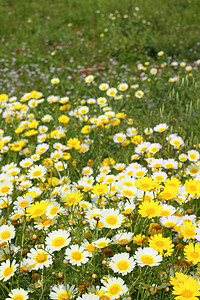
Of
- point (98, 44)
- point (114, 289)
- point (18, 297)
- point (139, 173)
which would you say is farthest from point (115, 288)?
point (98, 44)

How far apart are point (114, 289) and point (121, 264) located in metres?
0.10

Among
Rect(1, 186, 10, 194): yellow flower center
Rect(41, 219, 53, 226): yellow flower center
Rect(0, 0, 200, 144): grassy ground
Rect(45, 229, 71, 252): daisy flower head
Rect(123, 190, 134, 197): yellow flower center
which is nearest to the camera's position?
Rect(45, 229, 71, 252): daisy flower head

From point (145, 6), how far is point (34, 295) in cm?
645

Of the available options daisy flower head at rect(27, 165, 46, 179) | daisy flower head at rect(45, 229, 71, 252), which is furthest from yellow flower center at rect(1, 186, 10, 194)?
daisy flower head at rect(45, 229, 71, 252)

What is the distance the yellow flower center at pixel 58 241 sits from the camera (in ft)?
4.30

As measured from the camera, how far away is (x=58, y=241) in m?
1.34

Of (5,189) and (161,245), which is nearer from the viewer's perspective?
(161,245)

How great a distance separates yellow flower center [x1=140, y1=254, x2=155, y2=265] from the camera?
1.19 m

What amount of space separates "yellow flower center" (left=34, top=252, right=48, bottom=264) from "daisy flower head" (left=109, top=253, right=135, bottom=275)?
304 mm

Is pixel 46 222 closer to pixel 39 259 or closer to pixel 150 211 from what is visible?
pixel 39 259

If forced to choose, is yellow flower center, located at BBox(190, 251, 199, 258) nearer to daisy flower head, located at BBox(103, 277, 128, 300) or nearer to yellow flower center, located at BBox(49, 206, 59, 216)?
daisy flower head, located at BBox(103, 277, 128, 300)

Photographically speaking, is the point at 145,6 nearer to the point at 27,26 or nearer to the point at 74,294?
the point at 27,26

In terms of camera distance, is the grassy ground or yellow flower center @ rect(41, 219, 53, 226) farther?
the grassy ground

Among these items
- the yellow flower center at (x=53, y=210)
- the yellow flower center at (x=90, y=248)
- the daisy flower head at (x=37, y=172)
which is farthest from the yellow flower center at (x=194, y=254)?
the daisy flower head at (x=37, y=172)
